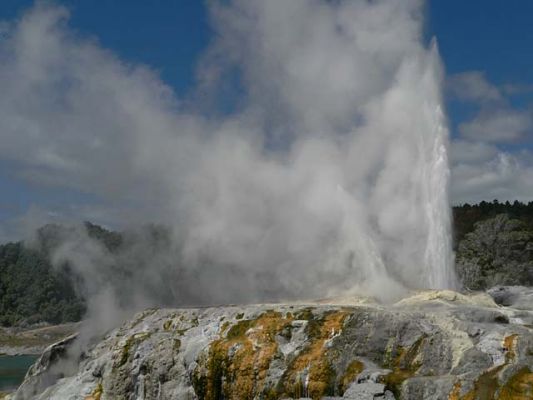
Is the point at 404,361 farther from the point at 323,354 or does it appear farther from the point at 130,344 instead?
the point at 130,344

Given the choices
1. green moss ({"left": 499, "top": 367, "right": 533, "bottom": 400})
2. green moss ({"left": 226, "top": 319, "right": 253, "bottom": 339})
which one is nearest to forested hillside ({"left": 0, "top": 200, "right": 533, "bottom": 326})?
green moss ({"left": 226, "top": 319, "right": 253, "bottom": 339})

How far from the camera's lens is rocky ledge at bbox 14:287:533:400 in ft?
63.2

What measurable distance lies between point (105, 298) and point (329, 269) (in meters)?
13.6

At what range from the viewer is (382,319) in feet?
74.9

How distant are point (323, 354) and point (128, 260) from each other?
76.5 metres

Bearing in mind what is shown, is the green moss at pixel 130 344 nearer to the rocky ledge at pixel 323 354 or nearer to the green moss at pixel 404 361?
the rocky ledge at pixel 323 354

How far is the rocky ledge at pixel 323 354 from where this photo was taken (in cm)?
1927

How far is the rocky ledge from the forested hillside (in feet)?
70.4

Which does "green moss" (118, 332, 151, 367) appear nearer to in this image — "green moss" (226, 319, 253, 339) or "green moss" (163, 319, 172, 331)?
"green moss" (163, 319, 172, 331)

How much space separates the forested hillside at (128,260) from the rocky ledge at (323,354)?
21.5 m

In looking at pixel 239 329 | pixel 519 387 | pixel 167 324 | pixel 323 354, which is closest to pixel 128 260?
pixel 167 324

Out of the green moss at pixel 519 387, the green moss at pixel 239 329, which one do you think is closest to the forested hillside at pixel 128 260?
the green moss at pixel 239 329

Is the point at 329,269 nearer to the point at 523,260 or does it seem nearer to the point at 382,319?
the point at 382,319

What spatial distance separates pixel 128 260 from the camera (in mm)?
95500
